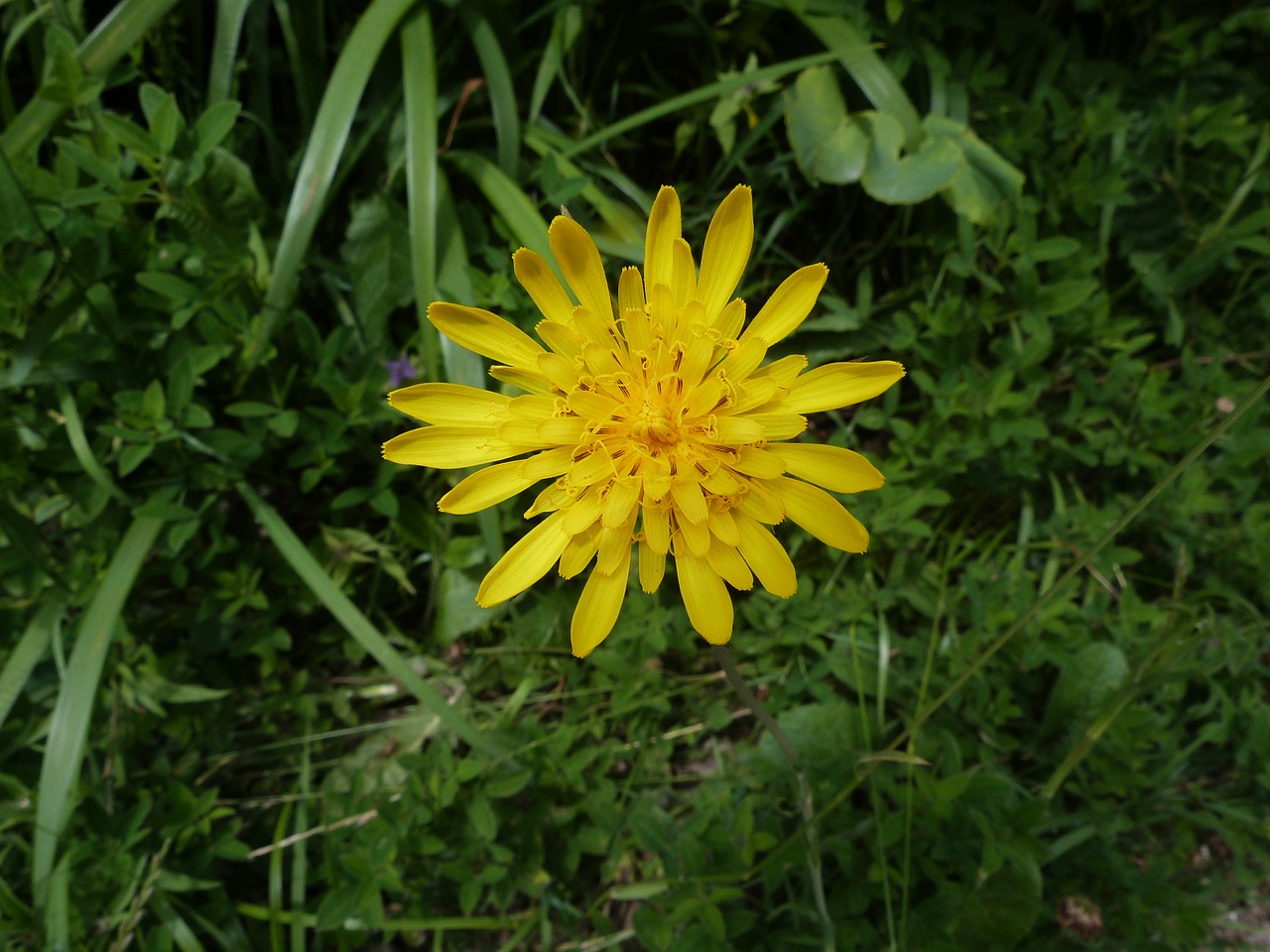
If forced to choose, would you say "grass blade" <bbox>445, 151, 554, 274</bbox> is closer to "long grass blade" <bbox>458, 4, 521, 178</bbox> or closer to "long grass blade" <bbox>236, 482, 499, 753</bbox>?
"long grass blade" <bbox>458, 4, 521, 178</bbox>

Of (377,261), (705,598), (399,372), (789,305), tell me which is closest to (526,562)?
(705,598)

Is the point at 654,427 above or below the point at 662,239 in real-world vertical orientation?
below

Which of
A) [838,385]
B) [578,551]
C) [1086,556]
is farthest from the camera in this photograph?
[578,551]

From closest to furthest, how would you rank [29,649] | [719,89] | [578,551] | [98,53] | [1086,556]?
[1086,556], [578,551], [98,53], [29,649], [719,89]

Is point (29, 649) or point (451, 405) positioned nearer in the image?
point (451, 405)

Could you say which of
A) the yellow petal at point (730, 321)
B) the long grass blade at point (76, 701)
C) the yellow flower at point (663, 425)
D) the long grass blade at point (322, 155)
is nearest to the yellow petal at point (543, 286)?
the yellow flower at point (663, 425)

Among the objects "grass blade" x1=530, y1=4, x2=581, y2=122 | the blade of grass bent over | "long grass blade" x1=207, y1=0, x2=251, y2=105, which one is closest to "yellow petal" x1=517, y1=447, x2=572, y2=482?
the blade of grass bent over

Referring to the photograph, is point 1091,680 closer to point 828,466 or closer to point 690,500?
point 828,466

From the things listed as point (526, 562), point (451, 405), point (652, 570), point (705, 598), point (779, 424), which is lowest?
point (705, 598)
